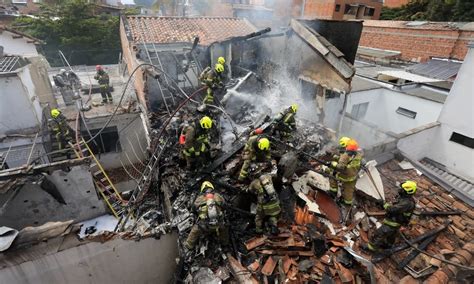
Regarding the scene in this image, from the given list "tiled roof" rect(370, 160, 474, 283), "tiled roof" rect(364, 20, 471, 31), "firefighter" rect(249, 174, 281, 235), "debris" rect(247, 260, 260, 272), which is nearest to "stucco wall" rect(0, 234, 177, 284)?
"debris" rect(247, 260, 260, 272)

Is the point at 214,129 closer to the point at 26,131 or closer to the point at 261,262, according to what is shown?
the point at 261,262

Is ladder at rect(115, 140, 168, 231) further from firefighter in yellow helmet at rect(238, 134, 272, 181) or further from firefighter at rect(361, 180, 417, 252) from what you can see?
firefighter at rect(361, 180, 417, 252)

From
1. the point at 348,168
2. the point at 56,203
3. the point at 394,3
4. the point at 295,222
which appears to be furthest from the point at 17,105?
the point at 394,3

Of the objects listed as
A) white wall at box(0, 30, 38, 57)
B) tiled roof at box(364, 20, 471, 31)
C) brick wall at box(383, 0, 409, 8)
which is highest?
brick wall at box(383, 0, 409, 8)

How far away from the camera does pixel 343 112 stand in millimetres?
10805

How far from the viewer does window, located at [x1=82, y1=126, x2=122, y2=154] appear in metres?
11.7

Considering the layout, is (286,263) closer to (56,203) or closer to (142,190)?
(142,190)

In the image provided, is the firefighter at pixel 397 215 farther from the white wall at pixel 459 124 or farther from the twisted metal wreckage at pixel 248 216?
the white wall at pixel 459 124

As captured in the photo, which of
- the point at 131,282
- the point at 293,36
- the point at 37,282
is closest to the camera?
the point at 37,282

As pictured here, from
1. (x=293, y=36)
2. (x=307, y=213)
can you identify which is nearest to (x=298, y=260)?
(x=307, y=213)

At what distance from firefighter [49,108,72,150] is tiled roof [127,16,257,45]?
5317 mm

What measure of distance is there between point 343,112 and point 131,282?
383 inches

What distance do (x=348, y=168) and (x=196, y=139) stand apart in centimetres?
401

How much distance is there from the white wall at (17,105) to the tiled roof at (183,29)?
5172 mm
